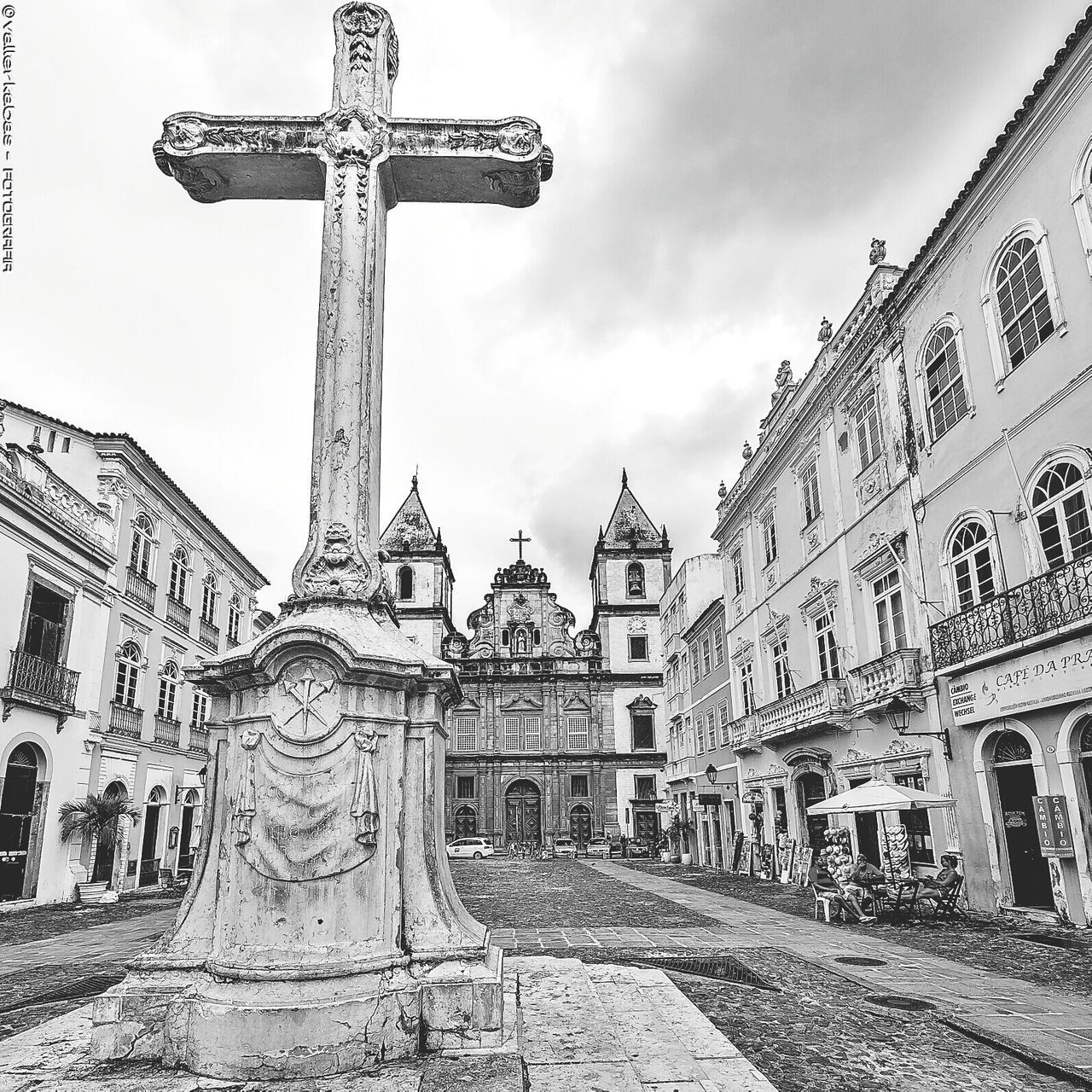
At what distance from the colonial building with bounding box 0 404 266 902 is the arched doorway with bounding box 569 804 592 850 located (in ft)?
86.4

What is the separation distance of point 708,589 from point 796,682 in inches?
463

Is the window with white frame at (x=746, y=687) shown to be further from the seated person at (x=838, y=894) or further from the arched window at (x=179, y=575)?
the arched window at (x=179, y=575)

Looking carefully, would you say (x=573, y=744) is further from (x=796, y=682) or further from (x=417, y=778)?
(x=417, y=778)

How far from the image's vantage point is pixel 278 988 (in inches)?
172

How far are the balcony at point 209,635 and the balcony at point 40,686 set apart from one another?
25.3ft

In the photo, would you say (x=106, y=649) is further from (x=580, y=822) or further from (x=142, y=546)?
(x=580, y=822)

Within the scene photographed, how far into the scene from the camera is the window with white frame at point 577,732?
51.0m

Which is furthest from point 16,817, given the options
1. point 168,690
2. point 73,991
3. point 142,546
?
point 73,991

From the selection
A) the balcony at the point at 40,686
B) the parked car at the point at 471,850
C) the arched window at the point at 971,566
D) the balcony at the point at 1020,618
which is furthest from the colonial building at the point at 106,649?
the parked car at the point at 471,850

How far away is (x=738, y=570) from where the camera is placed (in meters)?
26.0

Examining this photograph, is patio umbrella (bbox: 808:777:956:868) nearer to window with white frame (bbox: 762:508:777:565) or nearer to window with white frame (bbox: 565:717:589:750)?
window with white frame (bbox: 762:508:777:565)

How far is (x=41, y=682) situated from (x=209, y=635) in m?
9.95

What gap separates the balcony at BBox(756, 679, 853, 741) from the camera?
1698 cm

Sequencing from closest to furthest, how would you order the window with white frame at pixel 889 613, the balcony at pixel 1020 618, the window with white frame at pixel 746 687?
the balcony at pixel 1020 618
the window with white frame at pixel 889 613
the window with white frame at pixel 746 687
